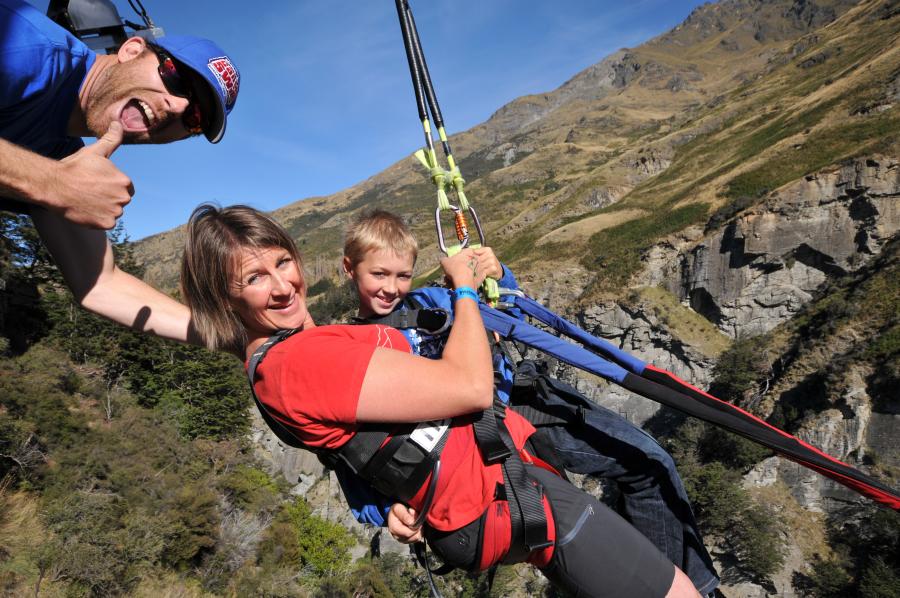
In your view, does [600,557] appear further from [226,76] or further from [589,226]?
[589,226]

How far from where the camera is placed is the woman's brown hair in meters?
1.82

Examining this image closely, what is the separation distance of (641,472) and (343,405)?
1998mm

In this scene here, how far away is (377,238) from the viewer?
2918mm

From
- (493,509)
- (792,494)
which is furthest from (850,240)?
(493,509)

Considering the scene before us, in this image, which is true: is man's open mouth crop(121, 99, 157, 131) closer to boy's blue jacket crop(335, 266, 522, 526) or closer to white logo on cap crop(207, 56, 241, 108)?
white logo on cap crop(207, 56, 241, 108)

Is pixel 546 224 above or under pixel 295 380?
above

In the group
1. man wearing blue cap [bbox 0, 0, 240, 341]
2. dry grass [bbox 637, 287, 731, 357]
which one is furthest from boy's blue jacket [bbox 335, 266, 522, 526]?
dry grass [bbox 637, 287, 731, 357]

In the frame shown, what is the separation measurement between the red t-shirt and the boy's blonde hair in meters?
1.10

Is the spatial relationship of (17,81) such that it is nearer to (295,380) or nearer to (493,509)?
(295,380)

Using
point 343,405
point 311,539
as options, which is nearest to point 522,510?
point 343,405

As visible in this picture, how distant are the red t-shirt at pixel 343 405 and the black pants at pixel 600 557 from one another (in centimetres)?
30

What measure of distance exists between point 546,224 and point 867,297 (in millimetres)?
40638

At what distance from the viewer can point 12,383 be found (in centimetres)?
1481

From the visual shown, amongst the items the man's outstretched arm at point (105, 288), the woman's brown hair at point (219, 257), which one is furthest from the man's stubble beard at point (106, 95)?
the man's outstretched arm at point (105, 288)
